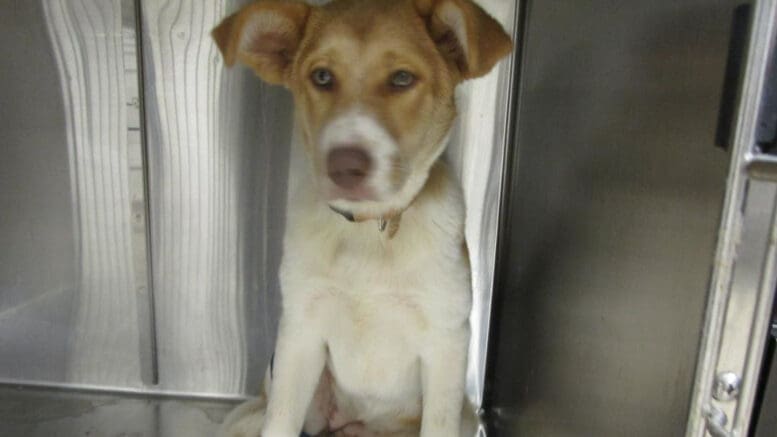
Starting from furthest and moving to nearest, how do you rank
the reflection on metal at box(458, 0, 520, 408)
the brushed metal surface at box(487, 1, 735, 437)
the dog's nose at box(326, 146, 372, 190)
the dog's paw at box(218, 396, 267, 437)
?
the reflection on metal at box(458, 0, 520, 408), the dog's paw at box(218, 396, 267, 437), the dog's nose at box(326, 146, 372, 190), the brushed metal surface at box(487, 1, 735, 437)

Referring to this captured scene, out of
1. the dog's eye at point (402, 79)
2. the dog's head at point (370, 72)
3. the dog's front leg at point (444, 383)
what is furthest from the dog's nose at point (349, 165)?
the dog's front leg at point (444, 383)

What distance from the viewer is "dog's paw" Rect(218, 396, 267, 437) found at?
138 cm

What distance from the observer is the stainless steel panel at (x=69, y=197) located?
1531mm

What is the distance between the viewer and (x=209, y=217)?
1.64 m

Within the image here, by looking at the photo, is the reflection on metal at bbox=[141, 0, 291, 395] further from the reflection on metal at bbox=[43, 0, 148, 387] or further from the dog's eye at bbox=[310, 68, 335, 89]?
the dog's eye at bbox=[310, 68, 335, 89]

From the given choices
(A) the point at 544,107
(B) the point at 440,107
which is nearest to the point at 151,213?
(B) the point at 440,107

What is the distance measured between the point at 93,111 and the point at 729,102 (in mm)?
1392

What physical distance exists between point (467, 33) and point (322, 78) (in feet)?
0.81

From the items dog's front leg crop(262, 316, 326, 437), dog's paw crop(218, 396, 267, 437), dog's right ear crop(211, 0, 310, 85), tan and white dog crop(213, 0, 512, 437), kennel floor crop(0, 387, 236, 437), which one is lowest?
kennel floor crop(0, 387, 236, 437)

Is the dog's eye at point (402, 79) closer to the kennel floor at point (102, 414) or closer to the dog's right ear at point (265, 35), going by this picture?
the dog's right ear at point (265, 35)

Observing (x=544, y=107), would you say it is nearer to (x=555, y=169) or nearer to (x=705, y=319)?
(x=555, y=169)

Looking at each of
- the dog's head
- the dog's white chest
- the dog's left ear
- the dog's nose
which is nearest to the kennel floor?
the dog's white chest

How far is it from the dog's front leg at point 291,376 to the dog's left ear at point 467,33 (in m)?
0.57

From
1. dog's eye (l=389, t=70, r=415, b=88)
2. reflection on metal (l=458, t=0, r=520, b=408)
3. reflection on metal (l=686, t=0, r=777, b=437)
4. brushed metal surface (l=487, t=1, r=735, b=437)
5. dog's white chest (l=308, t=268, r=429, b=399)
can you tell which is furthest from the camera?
reflection on metal (l=458, t=0, r=520, b=408)
